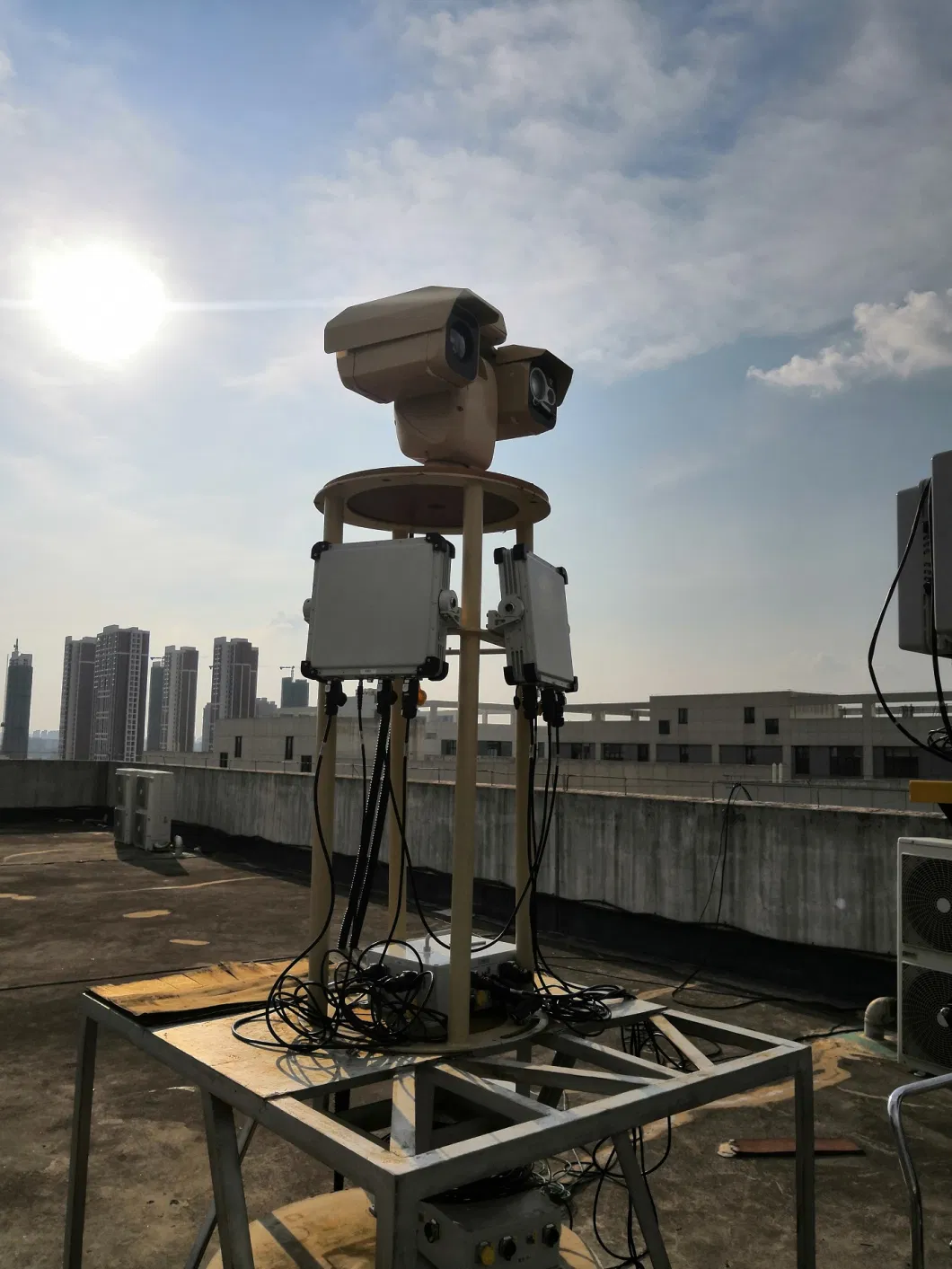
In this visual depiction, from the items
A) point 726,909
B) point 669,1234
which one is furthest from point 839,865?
point 669,1234

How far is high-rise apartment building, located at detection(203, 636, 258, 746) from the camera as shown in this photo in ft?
357

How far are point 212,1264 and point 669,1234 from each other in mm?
2281

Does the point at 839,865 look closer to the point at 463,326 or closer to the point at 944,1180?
the point at 944,1180

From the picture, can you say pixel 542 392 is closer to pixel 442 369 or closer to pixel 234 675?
pixel 442 369

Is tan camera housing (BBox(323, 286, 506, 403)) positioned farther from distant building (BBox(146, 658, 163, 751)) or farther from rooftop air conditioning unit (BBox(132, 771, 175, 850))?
distant building (BBox(146, 658, 163, 751))

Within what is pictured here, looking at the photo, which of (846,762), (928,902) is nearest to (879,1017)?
(928,902)

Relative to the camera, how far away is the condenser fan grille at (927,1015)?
6.37 meters

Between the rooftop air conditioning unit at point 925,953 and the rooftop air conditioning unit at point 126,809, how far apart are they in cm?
1608

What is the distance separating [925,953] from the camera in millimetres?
6668

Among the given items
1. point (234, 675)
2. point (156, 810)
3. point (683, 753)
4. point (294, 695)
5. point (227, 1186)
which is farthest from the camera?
point (294, 695)

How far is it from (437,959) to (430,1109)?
63cm

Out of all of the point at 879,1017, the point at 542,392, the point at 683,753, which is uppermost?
the point at 542,392

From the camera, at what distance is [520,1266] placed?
250 centimetres

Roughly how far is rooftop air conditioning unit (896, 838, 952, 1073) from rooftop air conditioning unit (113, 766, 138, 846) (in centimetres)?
1608
